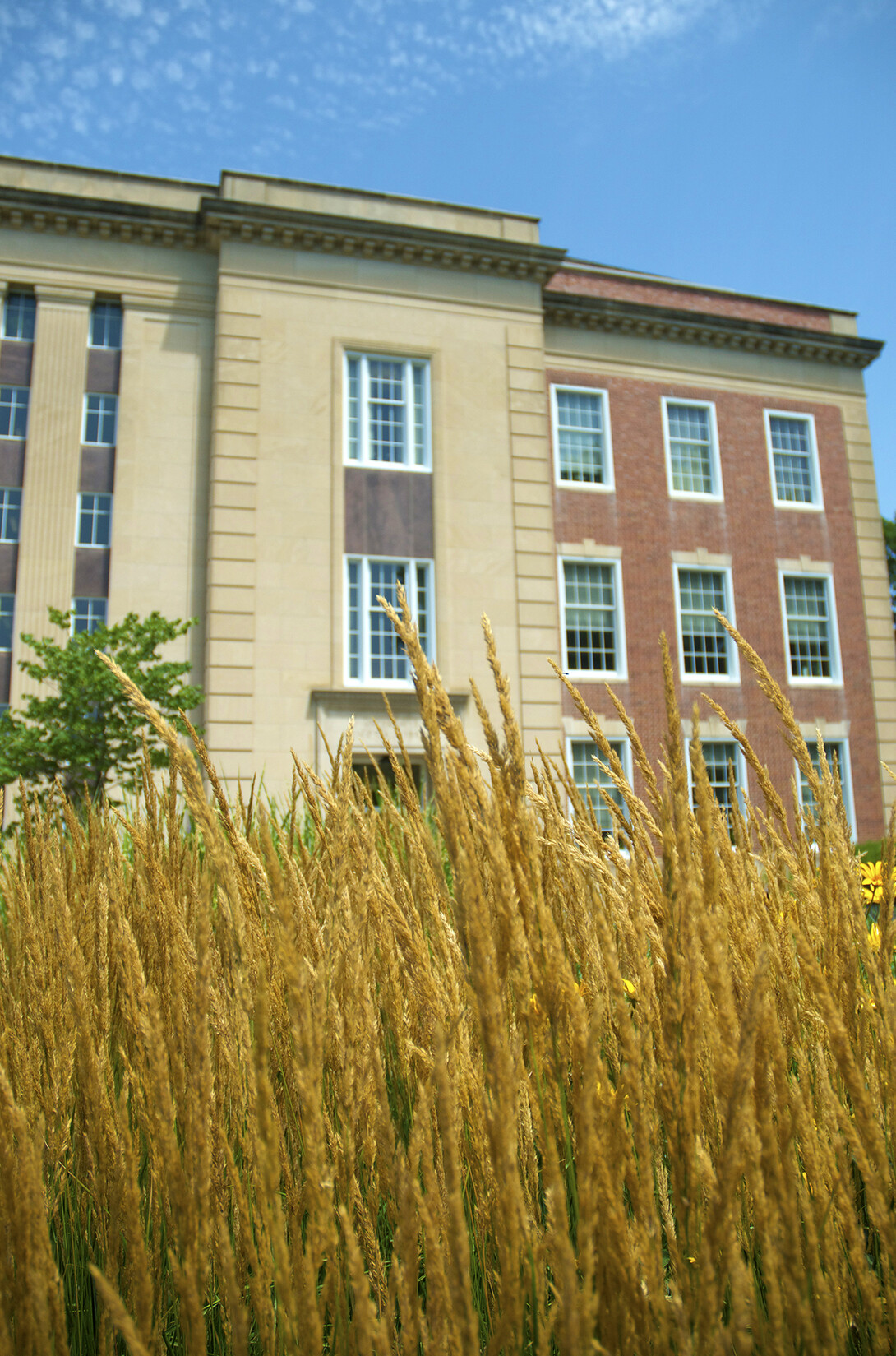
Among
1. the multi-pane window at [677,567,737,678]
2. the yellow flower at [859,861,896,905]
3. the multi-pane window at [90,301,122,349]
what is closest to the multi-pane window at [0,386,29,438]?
the multi-pane window at [90,301,122,349]

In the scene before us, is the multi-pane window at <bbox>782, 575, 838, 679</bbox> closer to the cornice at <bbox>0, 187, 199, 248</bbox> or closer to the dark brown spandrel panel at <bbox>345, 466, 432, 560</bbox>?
the dark brown spandrel panel at <bbox>345, 466, 432, 560</bbox>

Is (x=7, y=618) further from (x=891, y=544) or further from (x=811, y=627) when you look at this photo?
(x=891, y=544)

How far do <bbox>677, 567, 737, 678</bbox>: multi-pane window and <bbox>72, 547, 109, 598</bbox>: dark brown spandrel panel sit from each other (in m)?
11.8

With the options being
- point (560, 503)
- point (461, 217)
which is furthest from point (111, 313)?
point (560, 503)

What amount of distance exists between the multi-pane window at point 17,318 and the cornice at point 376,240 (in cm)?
375

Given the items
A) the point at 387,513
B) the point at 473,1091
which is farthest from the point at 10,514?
the point at 473,1091

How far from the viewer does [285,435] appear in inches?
688

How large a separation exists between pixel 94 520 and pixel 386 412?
6091 millimetres

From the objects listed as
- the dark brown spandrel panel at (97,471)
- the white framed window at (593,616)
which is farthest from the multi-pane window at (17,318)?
the white framed window at (593,616)

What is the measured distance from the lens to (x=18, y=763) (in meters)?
12.5

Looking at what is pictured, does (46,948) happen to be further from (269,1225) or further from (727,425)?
(727,425)

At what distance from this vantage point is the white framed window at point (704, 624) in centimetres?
1992

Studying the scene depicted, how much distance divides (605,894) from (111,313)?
18948 millimetres

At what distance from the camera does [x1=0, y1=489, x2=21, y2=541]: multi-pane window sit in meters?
16.5
